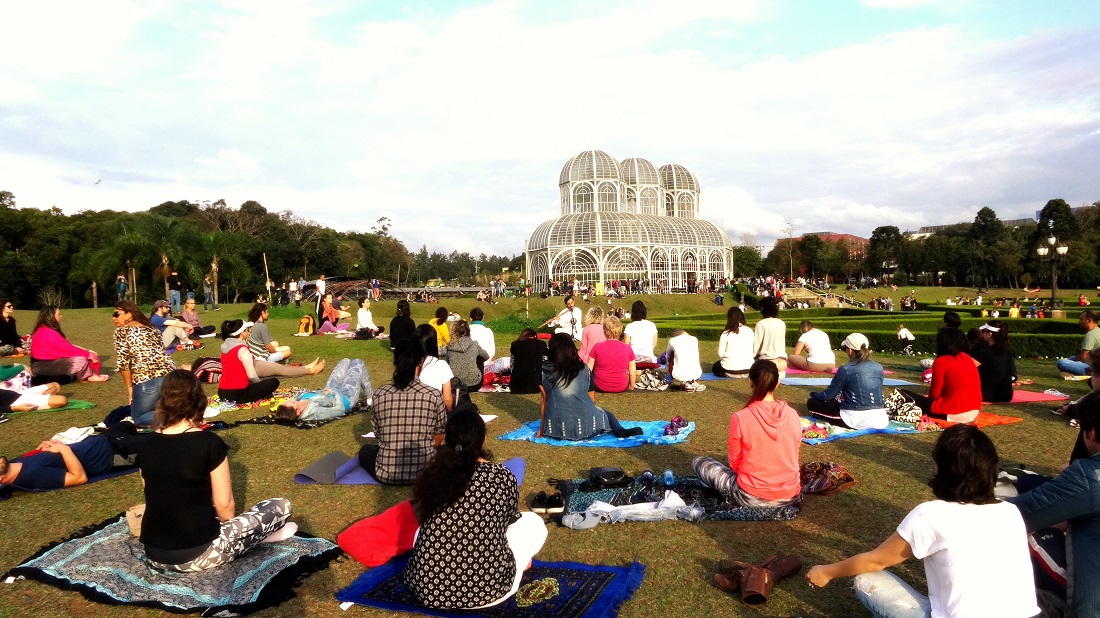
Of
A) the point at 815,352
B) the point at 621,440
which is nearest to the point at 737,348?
the point at 815,352

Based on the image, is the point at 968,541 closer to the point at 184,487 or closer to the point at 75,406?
the point at 184,487

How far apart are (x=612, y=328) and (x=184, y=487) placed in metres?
6.57

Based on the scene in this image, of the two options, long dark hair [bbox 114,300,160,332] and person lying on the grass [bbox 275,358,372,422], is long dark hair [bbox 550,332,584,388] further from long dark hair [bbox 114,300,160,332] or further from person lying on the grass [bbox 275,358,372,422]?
long dark hair [bbox 114,300,160,332]

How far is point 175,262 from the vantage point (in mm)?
27406

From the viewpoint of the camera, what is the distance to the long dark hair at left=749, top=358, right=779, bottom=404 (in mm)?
5070

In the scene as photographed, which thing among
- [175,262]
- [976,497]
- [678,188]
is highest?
[678,188]

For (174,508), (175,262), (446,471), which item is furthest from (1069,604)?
(175,262)

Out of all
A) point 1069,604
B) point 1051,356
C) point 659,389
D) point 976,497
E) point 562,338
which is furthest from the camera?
point 1051,356

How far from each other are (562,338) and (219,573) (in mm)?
4118

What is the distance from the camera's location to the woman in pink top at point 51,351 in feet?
34.9

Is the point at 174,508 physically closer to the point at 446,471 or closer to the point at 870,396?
the point at 446,471

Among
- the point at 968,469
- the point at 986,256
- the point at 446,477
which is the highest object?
the point at 986,256

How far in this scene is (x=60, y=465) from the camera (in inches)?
236

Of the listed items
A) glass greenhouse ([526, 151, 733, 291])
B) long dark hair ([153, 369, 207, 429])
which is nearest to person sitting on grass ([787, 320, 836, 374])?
long dark hair ([153, 369, 207, 429])
